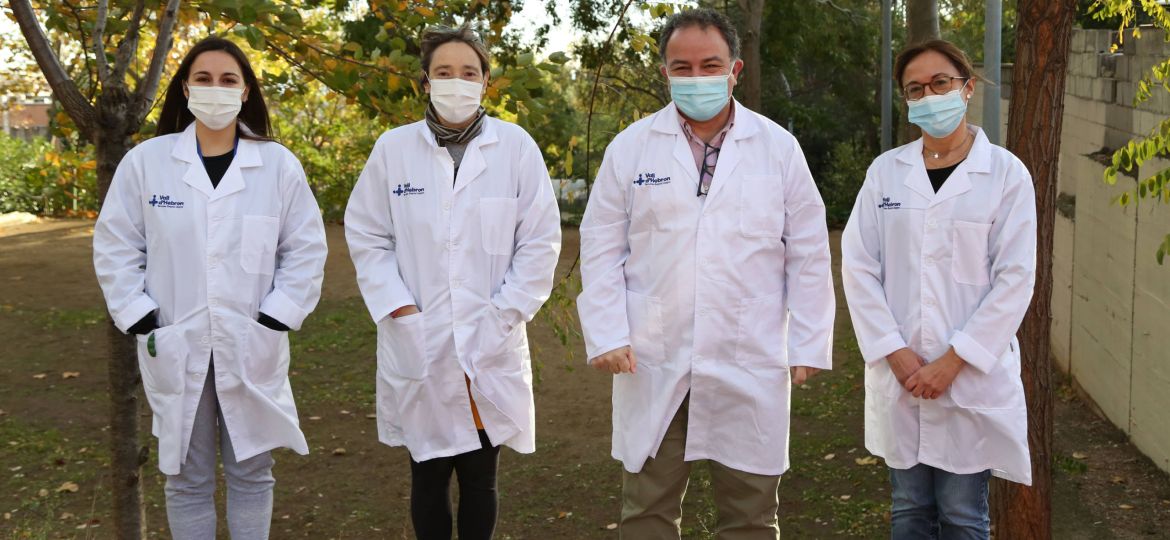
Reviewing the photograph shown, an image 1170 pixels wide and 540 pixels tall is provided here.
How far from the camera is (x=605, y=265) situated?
13.0ft

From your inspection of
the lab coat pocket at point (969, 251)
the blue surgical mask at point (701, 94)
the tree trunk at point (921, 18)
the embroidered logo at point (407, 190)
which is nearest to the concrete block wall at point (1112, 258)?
the tree trunk at point (921, 18)

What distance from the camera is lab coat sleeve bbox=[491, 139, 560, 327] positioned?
4.21 meters

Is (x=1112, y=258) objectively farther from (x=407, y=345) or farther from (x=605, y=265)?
(x=407, y=345)

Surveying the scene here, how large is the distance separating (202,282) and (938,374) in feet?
7.86

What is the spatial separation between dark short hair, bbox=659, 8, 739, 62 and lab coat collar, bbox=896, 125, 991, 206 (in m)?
0.69

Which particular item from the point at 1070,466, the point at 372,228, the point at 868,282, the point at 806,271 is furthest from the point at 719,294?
the point at 1070,466

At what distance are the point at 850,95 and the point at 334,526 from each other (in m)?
20.4

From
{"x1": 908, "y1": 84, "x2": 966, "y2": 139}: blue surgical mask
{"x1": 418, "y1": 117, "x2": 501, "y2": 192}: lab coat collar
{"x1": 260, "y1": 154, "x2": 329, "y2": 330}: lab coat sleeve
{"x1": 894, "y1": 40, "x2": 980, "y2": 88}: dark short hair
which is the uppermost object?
{"x1": 894, "y1": 40, "x2": 980, "y2": 88}: dark short hair

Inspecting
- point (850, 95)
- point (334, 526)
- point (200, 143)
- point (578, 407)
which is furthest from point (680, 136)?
point (850, 95)

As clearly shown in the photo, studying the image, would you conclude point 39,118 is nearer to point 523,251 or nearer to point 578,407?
point 578,407

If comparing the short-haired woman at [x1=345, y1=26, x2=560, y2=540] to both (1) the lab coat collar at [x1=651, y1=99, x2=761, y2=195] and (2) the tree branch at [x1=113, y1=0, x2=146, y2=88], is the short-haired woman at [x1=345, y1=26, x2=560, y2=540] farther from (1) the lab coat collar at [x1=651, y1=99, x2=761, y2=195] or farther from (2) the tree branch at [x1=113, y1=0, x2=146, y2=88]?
(2) the tree branch at [x1=113, y1=0, x2=146, y2=88]

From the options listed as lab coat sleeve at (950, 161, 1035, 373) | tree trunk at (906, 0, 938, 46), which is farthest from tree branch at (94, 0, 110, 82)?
tree trunk at (906, 0, 938, 46)

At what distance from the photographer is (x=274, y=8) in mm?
5035

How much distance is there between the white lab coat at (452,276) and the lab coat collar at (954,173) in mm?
1218
